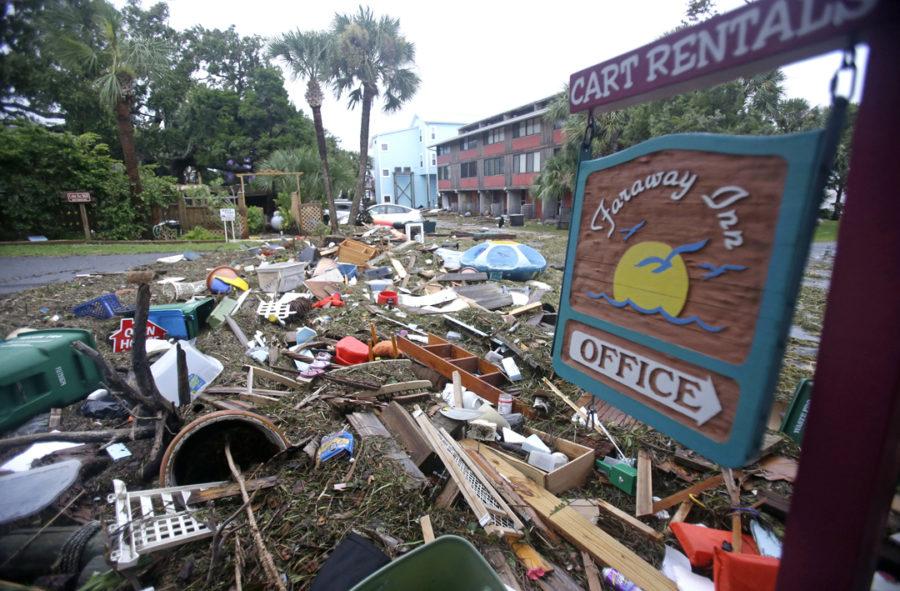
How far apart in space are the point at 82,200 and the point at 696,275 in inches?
877

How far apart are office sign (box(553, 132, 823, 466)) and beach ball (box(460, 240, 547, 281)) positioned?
9.32 meters

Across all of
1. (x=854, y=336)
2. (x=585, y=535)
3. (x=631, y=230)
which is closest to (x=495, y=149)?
(x=585, y=535)

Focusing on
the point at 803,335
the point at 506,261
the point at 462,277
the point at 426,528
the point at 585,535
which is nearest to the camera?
the point at 426,528

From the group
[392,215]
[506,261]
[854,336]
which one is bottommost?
[506,261]

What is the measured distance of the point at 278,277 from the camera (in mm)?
8922

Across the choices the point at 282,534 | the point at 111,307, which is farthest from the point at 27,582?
the point at 111,307

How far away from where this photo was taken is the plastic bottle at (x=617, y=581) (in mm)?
2480

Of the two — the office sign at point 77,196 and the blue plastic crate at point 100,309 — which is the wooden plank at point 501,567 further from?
the office sign at point 77,196

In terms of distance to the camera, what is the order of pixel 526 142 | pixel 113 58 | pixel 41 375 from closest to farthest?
pixel 41 375, pixel 113 58, pixel 526 142

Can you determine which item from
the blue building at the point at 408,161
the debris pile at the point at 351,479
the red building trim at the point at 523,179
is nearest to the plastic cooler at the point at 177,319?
the debris pile at the point at 351,479

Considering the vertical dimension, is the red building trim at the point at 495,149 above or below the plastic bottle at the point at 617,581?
above

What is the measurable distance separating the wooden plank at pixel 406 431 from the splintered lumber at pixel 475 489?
0.23 ft

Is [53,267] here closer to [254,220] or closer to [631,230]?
[254,220]

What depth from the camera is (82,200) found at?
664 inches
